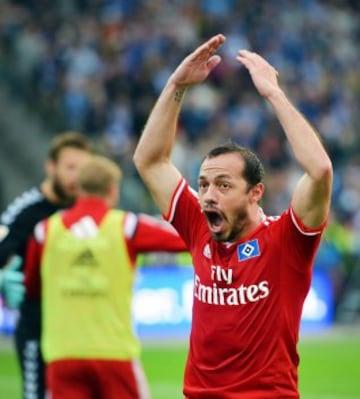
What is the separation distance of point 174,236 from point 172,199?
1.75 meters

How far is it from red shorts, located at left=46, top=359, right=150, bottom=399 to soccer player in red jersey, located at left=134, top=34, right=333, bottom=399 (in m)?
2.09

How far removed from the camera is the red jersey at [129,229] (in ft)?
26.9

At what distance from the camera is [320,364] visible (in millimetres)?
16344

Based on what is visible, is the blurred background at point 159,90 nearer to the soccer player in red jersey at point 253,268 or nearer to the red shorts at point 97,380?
the red shorts at point 97,380

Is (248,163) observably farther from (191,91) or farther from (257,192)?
(191,91)

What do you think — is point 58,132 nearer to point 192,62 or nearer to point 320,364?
point 320,364

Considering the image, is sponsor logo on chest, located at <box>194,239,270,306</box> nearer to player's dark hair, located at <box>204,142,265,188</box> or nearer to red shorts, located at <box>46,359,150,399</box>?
player's dark hair, located at <box>204,142,265,188</box>

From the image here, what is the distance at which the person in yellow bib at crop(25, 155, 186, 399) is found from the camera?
8195 mm

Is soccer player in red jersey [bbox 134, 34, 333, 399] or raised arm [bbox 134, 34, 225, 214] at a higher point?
raised arm [bbox 134, 34, 225, 214]

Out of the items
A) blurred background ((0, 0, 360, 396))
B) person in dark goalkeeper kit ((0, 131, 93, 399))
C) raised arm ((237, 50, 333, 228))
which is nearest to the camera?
raised arm ((237, 50, 333, 228))

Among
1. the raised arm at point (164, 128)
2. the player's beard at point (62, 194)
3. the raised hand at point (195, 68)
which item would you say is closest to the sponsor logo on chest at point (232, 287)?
the raised arm at point (164, 128)

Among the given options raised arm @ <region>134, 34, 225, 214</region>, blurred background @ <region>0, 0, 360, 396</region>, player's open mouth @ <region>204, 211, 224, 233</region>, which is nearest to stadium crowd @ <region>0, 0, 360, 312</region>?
blurred background @ <region>0, 0, 360, 396</region>

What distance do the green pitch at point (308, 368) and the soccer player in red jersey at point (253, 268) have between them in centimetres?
771

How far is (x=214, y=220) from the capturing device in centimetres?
603
